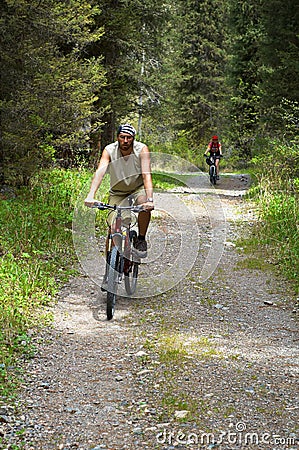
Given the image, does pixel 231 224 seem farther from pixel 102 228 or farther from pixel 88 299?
pixel 88 299

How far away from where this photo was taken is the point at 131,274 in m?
7.41

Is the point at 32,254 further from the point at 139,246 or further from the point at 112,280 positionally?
the point at 112,280

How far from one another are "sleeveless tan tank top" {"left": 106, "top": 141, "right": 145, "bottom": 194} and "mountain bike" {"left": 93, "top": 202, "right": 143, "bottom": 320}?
29cm

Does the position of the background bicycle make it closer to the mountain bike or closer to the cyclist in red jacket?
the cyclist in red jacket

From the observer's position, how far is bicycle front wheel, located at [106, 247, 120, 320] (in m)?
6.42

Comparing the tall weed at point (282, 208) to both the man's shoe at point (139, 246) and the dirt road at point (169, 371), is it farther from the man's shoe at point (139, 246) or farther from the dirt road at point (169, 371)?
the man's shoe at point (139, 246)

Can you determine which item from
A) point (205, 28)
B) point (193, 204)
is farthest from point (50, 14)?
point (205, 28)

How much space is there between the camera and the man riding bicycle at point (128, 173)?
257 inches

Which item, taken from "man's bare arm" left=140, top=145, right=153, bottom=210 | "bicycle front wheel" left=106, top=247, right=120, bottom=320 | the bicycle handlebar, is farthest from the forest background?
"man's bare arm" left=140, top=145, right=153, bottom=210

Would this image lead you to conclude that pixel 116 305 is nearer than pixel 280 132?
Yes

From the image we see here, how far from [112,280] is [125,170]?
1379 millimetres

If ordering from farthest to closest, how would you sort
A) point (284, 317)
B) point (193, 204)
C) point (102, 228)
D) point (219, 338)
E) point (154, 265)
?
point (193, 204)
point (102, 228)
point (154, 265)
point (284, 317)
point (219, 338)

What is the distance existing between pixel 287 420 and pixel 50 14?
9.25 metres

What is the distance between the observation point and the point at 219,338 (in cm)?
609
